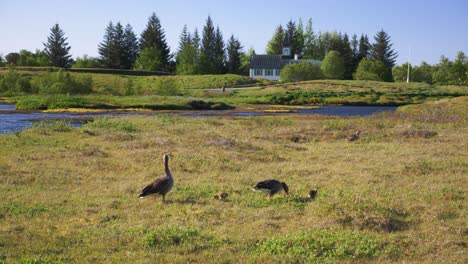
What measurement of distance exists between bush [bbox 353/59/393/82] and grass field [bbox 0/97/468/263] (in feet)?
317

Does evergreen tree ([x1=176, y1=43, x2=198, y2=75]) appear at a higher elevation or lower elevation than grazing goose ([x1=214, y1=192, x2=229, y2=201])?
higher

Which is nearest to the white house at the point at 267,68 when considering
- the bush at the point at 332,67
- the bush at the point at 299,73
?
the bush at the point at 332,67

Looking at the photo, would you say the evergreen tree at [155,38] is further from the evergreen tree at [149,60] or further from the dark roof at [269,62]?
the dark roof at [269,62]

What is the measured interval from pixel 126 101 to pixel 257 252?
56.8 m

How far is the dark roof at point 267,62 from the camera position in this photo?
130375mm

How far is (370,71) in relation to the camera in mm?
122312

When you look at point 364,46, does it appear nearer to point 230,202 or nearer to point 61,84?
point 61,84

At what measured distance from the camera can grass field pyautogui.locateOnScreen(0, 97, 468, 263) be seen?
391 inches

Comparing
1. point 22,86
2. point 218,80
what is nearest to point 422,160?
point 22,86

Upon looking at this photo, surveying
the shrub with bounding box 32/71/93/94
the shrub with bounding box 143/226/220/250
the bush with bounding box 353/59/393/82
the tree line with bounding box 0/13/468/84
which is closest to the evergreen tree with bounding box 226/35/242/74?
the tree line with bounding box 0/13/468/84

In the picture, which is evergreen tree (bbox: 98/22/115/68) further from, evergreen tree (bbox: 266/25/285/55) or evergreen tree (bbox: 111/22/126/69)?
evergreen tree (bbox: 266/25/285/55)

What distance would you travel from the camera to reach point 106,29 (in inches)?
5010

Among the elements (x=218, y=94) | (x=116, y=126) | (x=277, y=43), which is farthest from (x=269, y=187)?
(x=277, y=43)

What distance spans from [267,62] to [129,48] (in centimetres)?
3848
